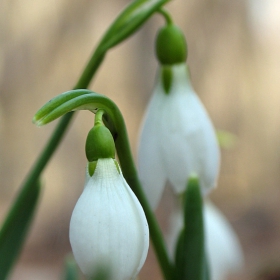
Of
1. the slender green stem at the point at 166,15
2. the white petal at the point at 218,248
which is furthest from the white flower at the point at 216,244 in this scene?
the slender green stem at the point at 166,15

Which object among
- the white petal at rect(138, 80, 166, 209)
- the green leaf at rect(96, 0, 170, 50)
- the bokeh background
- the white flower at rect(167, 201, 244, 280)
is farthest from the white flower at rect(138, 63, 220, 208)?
the bokeh background

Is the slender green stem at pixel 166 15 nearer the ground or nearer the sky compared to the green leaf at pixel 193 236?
nearer the sky

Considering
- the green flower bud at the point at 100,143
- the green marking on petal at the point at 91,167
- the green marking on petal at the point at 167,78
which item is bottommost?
the green marking on petal at the point at 91,167

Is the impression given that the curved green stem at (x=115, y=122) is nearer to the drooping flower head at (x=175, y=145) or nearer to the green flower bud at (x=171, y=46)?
the drooping flower head at (x=175, y=145)

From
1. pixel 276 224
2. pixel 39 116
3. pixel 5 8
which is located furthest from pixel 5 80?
pixel 39 116

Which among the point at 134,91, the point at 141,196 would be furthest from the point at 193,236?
the point at 134,91

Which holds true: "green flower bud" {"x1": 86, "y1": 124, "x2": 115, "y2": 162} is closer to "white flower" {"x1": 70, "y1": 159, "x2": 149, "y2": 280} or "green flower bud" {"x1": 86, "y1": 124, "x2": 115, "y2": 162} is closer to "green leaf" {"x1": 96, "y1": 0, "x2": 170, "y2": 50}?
"white flower" {"x1": 70, "y1": 159, "x2": 149, "y2": 280}
